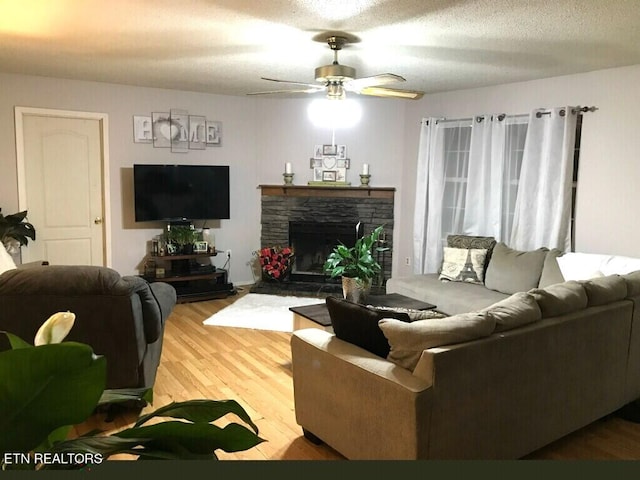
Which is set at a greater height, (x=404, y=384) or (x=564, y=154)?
(x=564, y=154)

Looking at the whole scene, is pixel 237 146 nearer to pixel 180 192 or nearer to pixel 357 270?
pixel 180 192

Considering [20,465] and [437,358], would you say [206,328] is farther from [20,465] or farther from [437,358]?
[20,465]

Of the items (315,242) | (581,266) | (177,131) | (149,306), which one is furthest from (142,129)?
(581,266)

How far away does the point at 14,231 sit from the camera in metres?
5.26

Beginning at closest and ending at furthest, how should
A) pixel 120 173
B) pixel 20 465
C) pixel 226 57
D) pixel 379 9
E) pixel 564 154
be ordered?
pixel 20 465, pixel 379 9, pixel 226 57, pixel 564 154, pixel 120 173

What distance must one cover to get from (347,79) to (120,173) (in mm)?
3322

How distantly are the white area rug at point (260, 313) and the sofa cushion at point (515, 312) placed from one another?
273cm

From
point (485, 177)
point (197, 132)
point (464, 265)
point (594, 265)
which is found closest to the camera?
point (594, 265)

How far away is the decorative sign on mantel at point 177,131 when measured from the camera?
6152mm

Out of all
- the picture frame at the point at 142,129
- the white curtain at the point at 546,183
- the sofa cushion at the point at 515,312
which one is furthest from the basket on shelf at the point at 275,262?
the sofa cushion at the point at 515,312

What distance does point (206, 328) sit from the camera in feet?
17.0

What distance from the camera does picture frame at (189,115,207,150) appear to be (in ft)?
21.1

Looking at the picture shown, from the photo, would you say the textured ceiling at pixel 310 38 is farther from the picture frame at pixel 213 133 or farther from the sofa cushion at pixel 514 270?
the sofa cushion at pixel 514 270

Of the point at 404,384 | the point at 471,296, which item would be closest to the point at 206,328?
the point at 471,296
